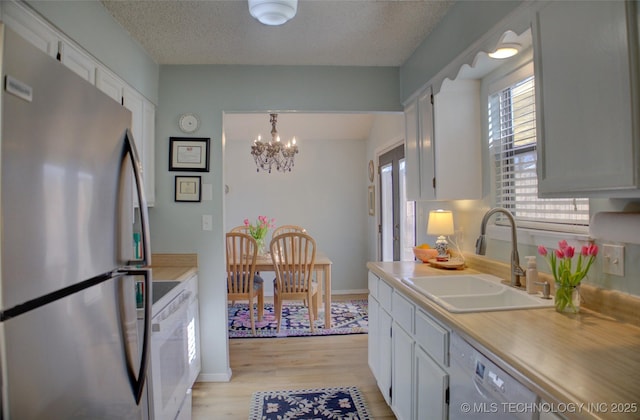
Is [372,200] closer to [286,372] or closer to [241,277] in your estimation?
[241,277]

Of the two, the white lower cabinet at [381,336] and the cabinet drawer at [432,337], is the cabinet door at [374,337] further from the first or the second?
the cabinet drawer at [432,337]

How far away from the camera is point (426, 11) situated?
6.44ft

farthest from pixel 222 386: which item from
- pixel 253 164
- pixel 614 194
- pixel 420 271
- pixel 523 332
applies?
pixel 253 164

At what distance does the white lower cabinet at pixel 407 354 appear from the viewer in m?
1.44

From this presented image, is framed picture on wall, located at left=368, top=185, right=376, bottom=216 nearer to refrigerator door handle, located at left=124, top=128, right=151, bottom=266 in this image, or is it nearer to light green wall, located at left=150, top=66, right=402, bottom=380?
light green wall, located at left=150, top=66, right=402, bottom=380

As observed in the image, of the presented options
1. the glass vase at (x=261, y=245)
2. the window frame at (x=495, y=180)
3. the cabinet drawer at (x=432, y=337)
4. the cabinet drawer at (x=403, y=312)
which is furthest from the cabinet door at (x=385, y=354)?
the glass vase at (x=261, y=245)

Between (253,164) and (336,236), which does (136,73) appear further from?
(336,236)

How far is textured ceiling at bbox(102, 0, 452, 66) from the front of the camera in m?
1.91

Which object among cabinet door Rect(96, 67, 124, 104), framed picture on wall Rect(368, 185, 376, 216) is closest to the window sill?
cabinet door Rect(96, 67, 124, 104)

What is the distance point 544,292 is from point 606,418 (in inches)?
34.9

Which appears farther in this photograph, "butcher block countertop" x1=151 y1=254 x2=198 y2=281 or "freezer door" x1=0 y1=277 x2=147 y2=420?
"butcher block countertop" x1=151 y1=254 x2=198 y2=281

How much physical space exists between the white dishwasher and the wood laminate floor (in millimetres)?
1127

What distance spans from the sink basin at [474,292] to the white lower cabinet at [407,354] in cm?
11

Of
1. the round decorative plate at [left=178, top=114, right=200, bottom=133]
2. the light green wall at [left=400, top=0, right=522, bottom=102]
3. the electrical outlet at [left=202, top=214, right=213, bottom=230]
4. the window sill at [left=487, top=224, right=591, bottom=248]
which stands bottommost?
the window sill at [left=487, top=224, right=591, bottom=248]
